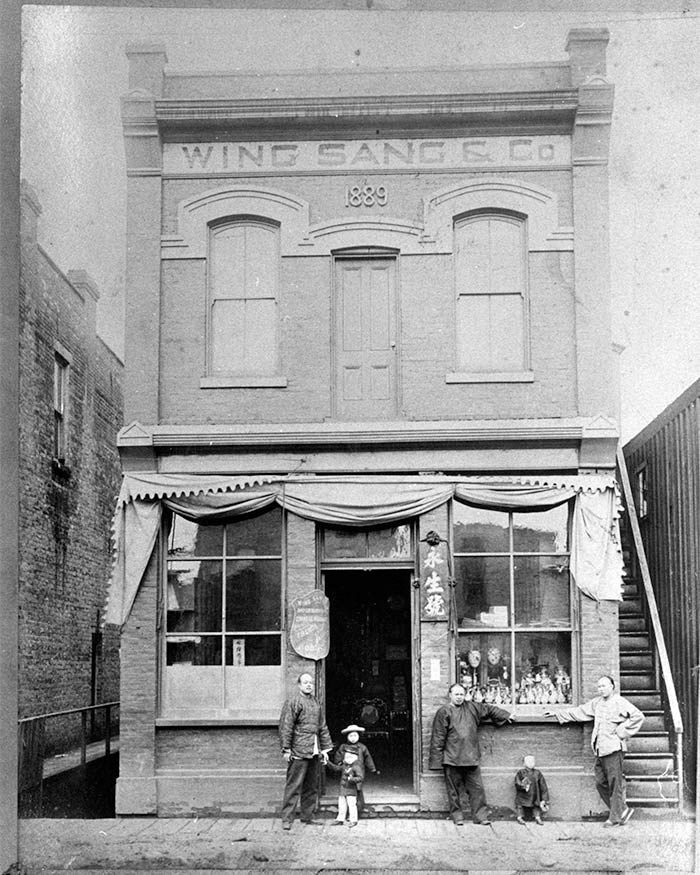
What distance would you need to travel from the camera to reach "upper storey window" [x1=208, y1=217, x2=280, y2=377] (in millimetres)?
13039

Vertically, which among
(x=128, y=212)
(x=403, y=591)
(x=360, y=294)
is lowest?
(x=403, y=591)

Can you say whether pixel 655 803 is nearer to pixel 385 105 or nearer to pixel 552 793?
pixel 552 793

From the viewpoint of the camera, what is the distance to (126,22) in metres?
11.6

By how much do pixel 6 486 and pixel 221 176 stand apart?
4.69 meters

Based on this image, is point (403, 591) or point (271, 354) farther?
point (403, 591)

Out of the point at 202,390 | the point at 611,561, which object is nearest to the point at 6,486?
the point at 202,390

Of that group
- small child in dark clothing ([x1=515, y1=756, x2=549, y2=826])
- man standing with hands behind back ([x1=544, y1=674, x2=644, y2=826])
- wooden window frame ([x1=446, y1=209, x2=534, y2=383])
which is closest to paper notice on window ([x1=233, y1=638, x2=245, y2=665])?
small child in dark clothing ([x1=515, y1=756, x2=549, y2=826])

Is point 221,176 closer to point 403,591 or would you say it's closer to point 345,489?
point 345,489

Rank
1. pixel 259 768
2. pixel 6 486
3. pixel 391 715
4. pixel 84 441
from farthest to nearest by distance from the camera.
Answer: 1. pixel 84 441
2. pixel 391 715
3. pixel 259 768
4. pixel 6 486

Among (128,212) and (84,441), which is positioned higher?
(128,212)

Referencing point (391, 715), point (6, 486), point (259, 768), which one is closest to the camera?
point (6, 486)

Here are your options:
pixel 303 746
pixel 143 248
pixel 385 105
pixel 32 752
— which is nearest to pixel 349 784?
pixel 303 746

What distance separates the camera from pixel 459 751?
1213 cm

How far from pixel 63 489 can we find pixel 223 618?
14.2 ft
